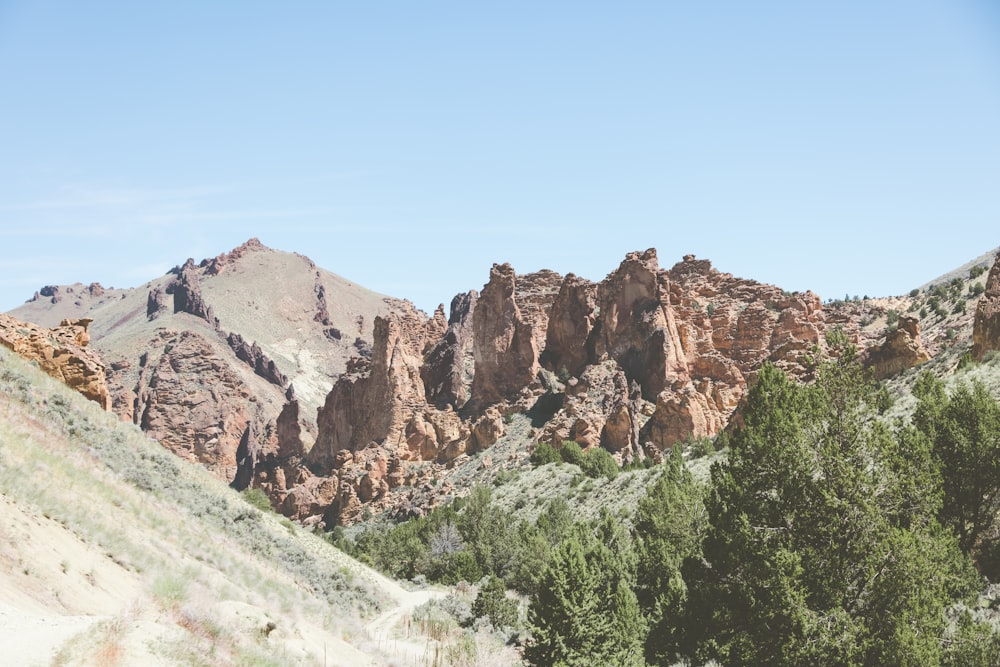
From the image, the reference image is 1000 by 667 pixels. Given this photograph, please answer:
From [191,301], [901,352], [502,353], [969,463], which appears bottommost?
[969,463]

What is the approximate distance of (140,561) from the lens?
1995 centimetres

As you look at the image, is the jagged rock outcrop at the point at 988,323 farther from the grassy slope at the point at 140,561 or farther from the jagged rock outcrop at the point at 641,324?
the jagged rock outcrop at the point at 641,324

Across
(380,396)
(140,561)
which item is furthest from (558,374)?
(140,561)

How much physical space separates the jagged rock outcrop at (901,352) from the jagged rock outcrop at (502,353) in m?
45.6

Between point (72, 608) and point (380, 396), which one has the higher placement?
point (380, 396)

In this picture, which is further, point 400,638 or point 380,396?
point 380,396

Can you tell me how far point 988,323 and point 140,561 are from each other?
4384 centimetres

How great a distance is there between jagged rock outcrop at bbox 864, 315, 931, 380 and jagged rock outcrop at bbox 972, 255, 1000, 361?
725 centimetres

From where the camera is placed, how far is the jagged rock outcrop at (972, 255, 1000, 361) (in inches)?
1752

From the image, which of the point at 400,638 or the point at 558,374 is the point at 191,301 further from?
the point at 400,638

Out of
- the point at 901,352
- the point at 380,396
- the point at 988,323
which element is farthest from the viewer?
the point at 380,396

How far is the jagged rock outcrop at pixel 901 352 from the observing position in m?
55.0

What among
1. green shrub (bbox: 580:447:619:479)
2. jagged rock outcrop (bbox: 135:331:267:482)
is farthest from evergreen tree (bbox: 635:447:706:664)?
jagged rock outcrop (bbox: 135:331:267:482)

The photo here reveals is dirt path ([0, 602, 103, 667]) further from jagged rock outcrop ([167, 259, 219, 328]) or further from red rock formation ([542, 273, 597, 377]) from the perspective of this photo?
jagged rock outcrop ([167, 259, 219, 328])
